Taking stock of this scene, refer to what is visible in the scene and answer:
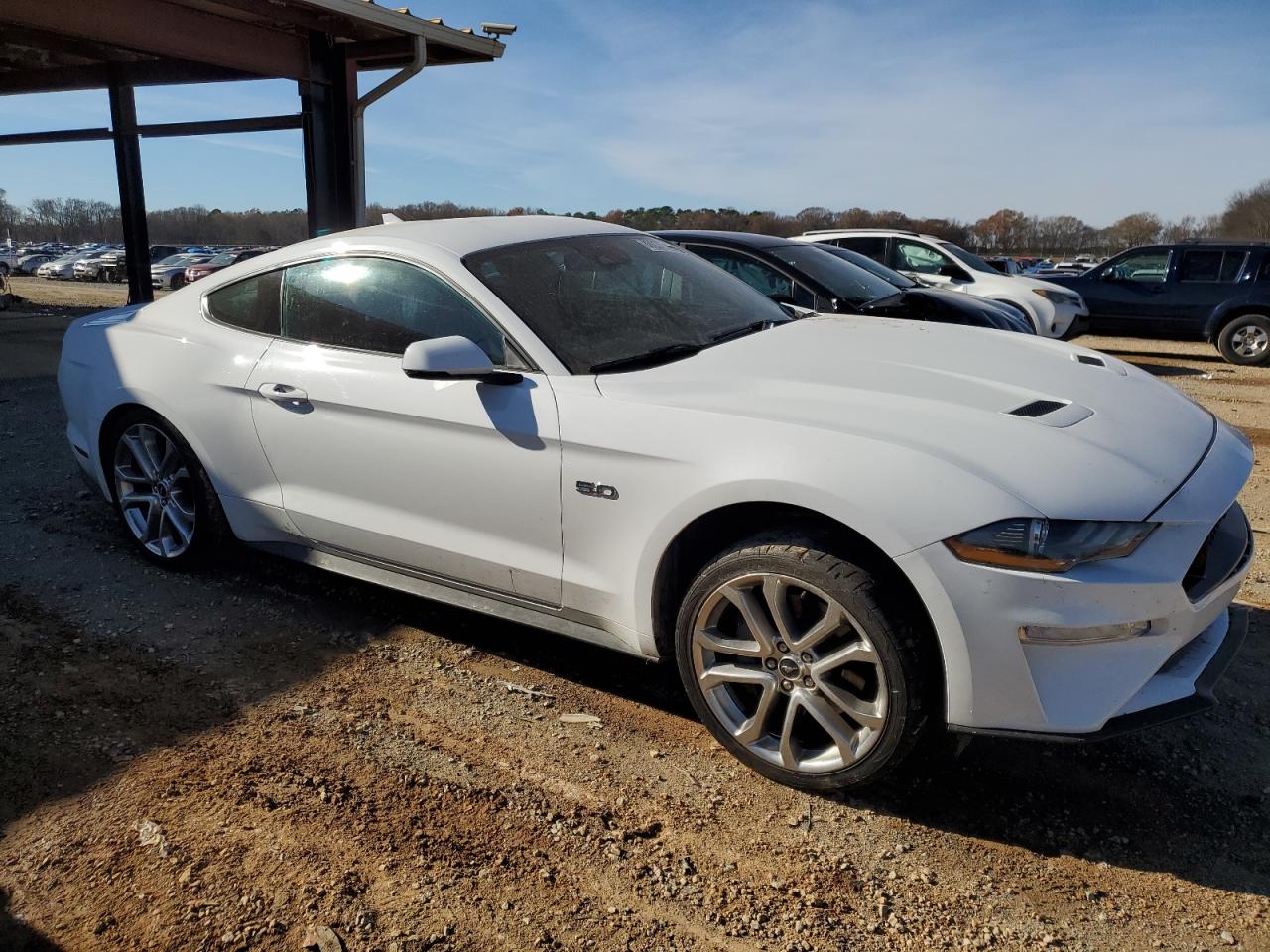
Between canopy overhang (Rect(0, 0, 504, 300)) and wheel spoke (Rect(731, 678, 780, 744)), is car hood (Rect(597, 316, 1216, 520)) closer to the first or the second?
wheel spoke (Rect(731, 678, 780, 744))

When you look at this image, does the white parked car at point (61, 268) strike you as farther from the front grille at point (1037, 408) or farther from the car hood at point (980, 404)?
the front grille at point (1037, 408)

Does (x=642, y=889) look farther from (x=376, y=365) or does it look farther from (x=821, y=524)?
(x=376, y=365)

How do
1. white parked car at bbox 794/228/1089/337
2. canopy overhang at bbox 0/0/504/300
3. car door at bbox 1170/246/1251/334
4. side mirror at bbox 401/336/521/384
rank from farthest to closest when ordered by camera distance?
1. car door at bbox 1170/246/1251/334
2. white parked car at bbox 794/228/1089/337
3. canopy overhang at bbox 0/0/504/300
4. side mirror at bbox 401/336/521/384

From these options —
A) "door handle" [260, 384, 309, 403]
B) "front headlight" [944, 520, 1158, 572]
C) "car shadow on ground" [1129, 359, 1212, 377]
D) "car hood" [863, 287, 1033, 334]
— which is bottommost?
"car shadow on ground" [1129, 359, 1212, 377]

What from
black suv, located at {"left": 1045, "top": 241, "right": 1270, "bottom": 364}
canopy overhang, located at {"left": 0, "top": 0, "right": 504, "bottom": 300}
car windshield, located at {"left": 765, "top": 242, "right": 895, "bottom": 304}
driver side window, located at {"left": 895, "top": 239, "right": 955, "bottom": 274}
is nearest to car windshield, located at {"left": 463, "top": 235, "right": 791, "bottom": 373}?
car windshield, located at {"left": 765, "top": 242, "right": 895, "bottom": 304}

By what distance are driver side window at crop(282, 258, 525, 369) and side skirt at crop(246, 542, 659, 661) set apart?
0.81 meters

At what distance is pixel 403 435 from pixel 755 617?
1.41m

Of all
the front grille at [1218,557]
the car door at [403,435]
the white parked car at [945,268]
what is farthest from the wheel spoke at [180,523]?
the white parked car at [945,268]

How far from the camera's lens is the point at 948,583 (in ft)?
7.63

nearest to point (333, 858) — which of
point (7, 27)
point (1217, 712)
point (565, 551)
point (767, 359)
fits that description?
point (565, 551)

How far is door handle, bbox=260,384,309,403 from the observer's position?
351 cm

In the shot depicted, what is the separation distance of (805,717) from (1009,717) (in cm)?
61

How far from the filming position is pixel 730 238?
7.80 metres

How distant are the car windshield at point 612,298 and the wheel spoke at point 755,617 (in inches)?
35.0
